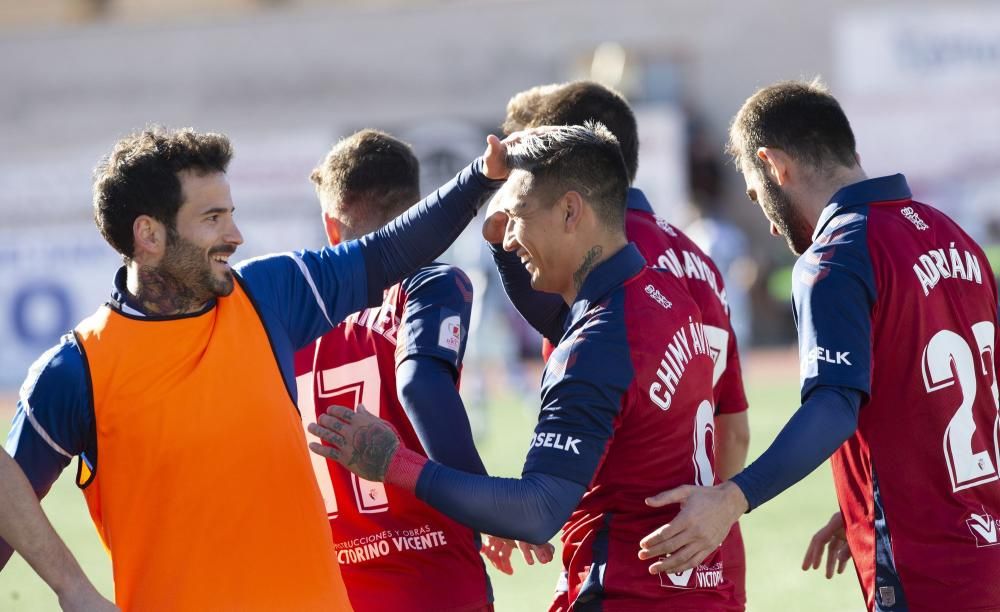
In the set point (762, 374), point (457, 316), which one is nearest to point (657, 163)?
point (762, 374)

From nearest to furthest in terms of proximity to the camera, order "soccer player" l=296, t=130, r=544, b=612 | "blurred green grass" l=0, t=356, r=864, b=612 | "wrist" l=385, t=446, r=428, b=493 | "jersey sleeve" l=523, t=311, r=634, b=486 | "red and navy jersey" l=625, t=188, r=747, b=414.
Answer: "jersey sleeve" l=523, t=311, r=634, b=486 < "wrist" l=385, t=446, r=428, b=493 < "soccer player" l=296, t=130, r=544, b=612 < "red and navy jersey" l=625, t=188, r=747, b=414 < "blurred green grass" l=0, t=356, r=864, b=612

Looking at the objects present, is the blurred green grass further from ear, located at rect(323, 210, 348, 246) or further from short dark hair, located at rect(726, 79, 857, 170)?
short dark hair, located at rect(726, 79, 857, 170)

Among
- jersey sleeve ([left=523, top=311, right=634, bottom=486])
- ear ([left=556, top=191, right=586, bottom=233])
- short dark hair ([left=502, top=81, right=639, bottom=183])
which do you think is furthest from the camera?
short dark hair ([left=502, top=81, right=639, bottom=183])

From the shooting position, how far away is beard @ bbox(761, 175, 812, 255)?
4016mm

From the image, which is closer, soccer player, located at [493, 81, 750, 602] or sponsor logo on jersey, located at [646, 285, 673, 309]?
sponsor logo on jersey, located at [646, 285, 673, 309]

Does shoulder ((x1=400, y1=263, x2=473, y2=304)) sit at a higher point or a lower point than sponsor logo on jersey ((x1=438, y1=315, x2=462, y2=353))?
higher

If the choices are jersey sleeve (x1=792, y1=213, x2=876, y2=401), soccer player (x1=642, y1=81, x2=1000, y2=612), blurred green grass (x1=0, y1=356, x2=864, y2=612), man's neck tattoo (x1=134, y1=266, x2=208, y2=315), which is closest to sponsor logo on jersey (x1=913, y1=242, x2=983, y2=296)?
soccer player (x1=642, y1=81, x2=1000, y2=612)

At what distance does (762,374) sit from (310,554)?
1757cm

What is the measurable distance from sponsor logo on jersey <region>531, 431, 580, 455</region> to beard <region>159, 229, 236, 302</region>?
0.94 meters

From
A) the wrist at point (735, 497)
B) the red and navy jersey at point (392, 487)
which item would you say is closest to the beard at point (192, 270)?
the red and navy jersey at point (392, 487)

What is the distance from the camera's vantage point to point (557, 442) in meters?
3.24

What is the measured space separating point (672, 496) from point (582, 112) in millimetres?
2091

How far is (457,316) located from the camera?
13.5 feet

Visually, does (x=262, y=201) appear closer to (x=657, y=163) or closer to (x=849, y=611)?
(x=657, y=163)
